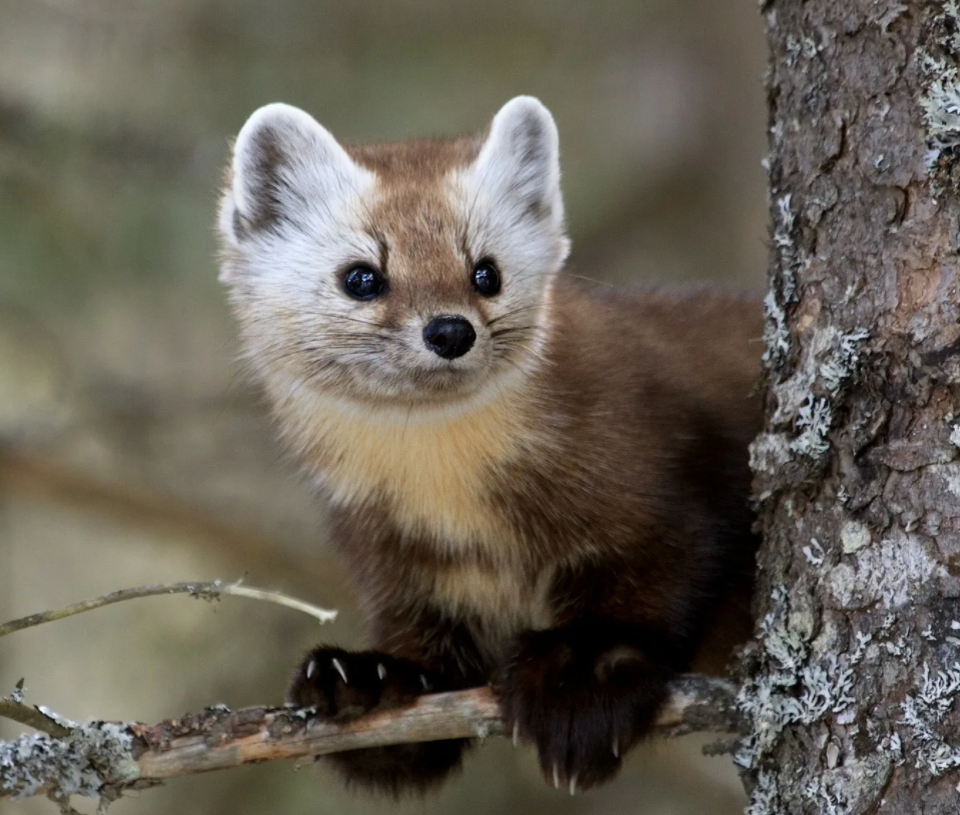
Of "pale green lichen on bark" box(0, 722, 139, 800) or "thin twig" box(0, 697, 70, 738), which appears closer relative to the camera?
"thin twig" box(0, 697, 70, 738)

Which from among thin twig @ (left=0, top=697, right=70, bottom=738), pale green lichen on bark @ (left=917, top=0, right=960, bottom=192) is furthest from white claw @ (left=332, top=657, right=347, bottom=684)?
pale green lichen on bark @ (left=917, top=0, right=960, bottom=192)

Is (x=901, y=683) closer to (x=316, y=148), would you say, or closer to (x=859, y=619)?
(x=859, y=619)

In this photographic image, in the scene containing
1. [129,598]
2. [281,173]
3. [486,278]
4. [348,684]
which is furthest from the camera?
[281,173]

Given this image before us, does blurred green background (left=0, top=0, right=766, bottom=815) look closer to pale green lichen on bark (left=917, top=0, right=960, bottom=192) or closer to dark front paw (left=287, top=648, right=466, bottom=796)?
dark front paw (left=287, top=648, right=466, bottom=796)

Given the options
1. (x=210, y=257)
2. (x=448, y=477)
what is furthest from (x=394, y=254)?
(x=210, y=257)

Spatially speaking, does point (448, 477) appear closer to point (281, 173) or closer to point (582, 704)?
point (582, 704)

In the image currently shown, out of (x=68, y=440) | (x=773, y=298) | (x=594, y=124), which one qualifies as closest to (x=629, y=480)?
(x=773, y=298)

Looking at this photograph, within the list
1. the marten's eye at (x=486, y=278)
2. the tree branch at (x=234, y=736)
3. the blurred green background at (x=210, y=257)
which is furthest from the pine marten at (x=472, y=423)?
the blurred green background at (x=210, y=257)
